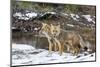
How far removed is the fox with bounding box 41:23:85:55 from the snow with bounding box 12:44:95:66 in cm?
6

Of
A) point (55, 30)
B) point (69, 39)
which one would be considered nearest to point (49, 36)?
point (55, 30)

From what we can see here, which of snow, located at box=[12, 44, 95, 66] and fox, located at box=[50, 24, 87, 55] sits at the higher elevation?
fox, located at box=[50, 24, 87, 55]

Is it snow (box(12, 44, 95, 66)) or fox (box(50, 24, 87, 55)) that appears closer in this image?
snow (box(12, 44, 95, 66))

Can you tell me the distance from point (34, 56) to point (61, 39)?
0.39 m

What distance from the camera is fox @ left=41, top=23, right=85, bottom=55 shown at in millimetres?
2263

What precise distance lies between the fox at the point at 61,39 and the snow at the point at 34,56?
0.06 meters

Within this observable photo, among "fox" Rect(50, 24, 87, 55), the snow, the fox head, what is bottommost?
the snow

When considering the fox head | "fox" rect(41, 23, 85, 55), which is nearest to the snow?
"fox" rect(41, 23, 85, 55)

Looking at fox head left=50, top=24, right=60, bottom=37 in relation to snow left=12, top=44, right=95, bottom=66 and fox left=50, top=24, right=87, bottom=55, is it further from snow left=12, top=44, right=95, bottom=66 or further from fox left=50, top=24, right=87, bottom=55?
snow left=12, top=44, right=95, bottom=66

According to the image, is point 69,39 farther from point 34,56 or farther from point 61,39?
point 34,56

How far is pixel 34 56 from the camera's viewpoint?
7.19 ft

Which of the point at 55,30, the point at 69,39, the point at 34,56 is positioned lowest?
the point at 34,56

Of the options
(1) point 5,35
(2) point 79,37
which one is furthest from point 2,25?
(2) point 79,37

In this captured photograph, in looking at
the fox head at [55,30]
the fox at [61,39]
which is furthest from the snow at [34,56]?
the fox head at [55,30]
